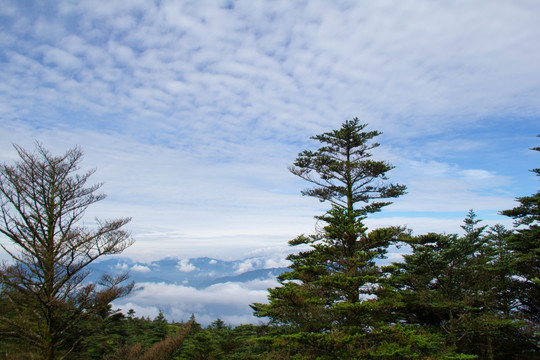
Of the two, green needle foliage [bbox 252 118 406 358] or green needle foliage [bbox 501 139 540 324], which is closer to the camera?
green needle foliage [bbox 252 118 406 358]

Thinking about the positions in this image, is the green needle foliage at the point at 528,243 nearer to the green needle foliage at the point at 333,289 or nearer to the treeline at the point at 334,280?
the treeline at the point at 334,280

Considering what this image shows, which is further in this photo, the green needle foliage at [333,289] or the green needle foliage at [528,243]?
the green needle foliage at [528,243]

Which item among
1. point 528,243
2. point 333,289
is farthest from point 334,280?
point 528,243

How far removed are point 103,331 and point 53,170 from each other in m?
21.4

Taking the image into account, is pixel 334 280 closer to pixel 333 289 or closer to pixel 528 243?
pixel 333 289

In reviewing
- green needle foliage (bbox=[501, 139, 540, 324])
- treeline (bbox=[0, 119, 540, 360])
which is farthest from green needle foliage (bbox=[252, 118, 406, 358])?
green needle foliage (bbox=[501, 139, 540, 324])

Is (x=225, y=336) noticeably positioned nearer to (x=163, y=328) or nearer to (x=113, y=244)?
(x=163, y=328)

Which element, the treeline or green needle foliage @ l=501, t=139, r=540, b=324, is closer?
the treeline

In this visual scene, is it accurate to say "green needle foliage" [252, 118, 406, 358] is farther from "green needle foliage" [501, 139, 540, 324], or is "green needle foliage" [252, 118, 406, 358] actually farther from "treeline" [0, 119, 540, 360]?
"green needle foliage" [501, 139, 540, 324]

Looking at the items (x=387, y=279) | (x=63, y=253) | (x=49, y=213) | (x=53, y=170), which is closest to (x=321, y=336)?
(x=387, y=279)

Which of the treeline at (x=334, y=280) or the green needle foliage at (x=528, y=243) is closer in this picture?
the treeline at (x=334, y=280)

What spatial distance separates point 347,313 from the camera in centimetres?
1190

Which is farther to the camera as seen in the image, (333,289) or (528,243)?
(528,243)

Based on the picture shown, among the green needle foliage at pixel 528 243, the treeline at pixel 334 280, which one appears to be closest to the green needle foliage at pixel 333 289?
the treeline at pixel 334 280
